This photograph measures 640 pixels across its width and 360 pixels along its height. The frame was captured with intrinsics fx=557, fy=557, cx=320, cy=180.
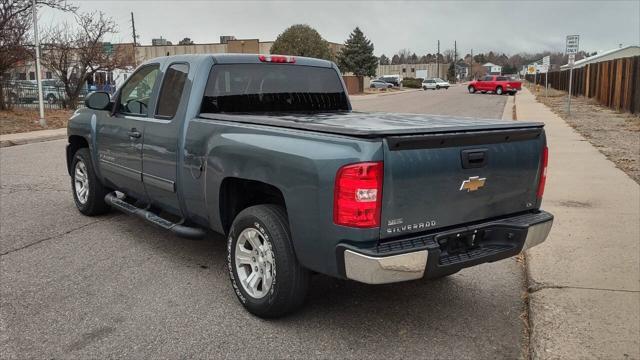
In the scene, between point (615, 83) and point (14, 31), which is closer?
point (14, 31)

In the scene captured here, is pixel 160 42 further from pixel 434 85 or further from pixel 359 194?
pixel 359 194

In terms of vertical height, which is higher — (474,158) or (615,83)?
(615,83)

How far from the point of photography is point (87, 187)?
6.58m

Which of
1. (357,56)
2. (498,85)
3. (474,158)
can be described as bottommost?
(474,158)

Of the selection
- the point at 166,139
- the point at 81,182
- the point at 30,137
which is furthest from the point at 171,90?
the point at 30,137

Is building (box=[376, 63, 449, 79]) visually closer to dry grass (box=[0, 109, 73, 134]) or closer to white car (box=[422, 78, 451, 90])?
white car (box=[422, 78, 451, 90])

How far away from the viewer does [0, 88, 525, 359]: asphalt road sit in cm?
357

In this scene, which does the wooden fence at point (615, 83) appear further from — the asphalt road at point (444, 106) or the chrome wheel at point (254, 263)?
the chrome wheel at point (254, 263)

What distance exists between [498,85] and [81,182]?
46.6 meters

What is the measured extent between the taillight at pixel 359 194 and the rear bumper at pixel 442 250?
0.57 feet

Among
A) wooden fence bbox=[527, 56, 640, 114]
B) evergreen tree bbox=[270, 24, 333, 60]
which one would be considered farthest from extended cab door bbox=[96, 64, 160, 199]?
evergreen tree bbox=[270, 24, 333, 60]

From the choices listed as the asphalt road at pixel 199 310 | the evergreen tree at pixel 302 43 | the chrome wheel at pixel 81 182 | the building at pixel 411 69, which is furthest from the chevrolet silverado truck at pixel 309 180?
the building at pixel 411 69

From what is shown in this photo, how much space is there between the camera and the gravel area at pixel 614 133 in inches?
426

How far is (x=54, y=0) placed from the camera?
64.9ft
